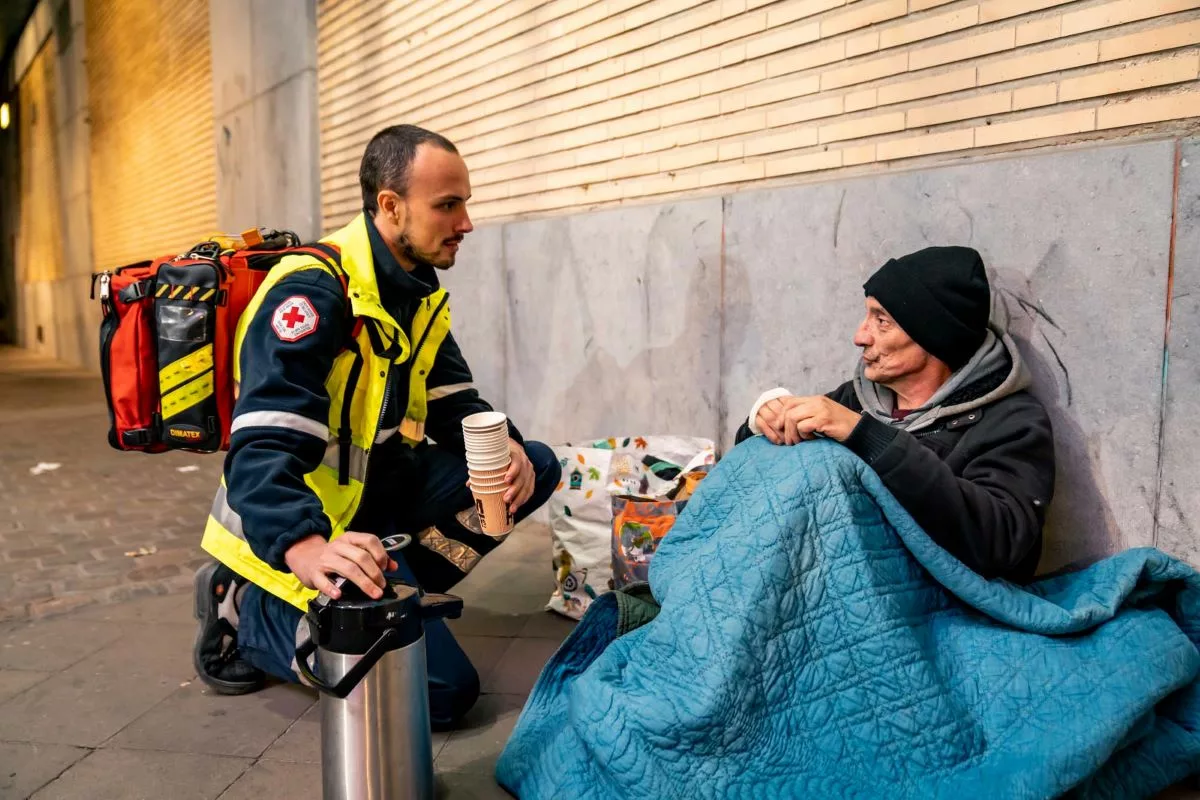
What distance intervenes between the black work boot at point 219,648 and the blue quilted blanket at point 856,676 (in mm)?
1283

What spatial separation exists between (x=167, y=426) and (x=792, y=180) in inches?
96.9

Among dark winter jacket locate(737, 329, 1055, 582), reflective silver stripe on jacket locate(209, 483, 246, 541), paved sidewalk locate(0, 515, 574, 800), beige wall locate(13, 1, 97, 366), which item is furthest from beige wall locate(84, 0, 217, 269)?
dark winter jacket locate(737, 329, 1055, 582)

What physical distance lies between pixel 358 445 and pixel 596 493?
1090 mm

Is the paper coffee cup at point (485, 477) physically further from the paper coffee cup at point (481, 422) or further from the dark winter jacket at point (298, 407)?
the dark winter jacket at point (298, 407)

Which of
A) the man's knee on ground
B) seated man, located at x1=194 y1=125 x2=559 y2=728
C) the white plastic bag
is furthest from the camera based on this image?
the white plastic bag

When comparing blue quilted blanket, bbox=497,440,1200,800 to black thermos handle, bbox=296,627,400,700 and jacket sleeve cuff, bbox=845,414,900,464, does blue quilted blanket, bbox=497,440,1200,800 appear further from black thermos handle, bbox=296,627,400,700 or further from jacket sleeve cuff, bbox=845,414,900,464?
black thermos handle, bbox=296,627,400,700

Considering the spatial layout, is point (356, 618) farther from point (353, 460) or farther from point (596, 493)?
point (596, 493)

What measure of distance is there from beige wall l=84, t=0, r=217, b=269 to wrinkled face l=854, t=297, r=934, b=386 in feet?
31.1

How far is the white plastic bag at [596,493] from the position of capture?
11.3ft

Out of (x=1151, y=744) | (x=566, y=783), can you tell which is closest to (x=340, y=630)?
(x=566, y=783)

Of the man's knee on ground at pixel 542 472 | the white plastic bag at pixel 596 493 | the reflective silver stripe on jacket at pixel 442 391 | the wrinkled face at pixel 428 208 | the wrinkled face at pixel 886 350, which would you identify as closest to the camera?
the wrinkled face at pixel 886 350

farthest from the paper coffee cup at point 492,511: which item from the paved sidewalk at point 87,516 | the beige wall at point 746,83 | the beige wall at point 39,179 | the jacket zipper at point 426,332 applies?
the beige wall at point 39,179

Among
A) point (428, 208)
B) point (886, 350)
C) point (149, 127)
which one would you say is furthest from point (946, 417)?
point (149, 127)

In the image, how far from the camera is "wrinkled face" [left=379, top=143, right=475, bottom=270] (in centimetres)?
286
